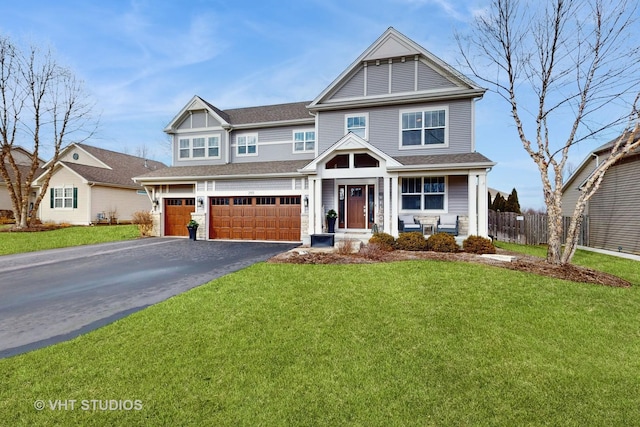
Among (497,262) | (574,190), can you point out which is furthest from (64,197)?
(574,190)

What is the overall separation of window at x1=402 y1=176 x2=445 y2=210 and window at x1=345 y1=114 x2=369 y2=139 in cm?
311

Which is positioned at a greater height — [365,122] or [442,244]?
[365,122]

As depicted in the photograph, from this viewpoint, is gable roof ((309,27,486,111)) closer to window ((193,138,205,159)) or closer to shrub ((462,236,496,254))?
shrub ((462,236,496,254))

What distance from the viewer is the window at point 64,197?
878 inches

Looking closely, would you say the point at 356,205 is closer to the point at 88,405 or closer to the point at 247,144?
the point at 247,144

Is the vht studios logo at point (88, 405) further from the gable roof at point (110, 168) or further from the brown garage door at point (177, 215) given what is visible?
the gable roof at point (110, 168)

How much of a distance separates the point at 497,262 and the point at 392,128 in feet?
26.3

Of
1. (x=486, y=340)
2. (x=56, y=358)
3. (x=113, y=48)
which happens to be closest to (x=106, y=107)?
(x=113, y=48)

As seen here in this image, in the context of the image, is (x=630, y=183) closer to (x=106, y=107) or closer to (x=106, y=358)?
(x=106, y=358)

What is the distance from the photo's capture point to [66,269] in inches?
356

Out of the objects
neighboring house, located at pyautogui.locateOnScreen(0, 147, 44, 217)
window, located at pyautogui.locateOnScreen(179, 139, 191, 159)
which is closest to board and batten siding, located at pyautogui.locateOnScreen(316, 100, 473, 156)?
window, located at pyautogui.locateOnScreen(179, 139, 191, 159)

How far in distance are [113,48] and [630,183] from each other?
25384mm

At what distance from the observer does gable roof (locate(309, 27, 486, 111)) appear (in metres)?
13.0

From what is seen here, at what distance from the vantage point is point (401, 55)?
13.9 metres
